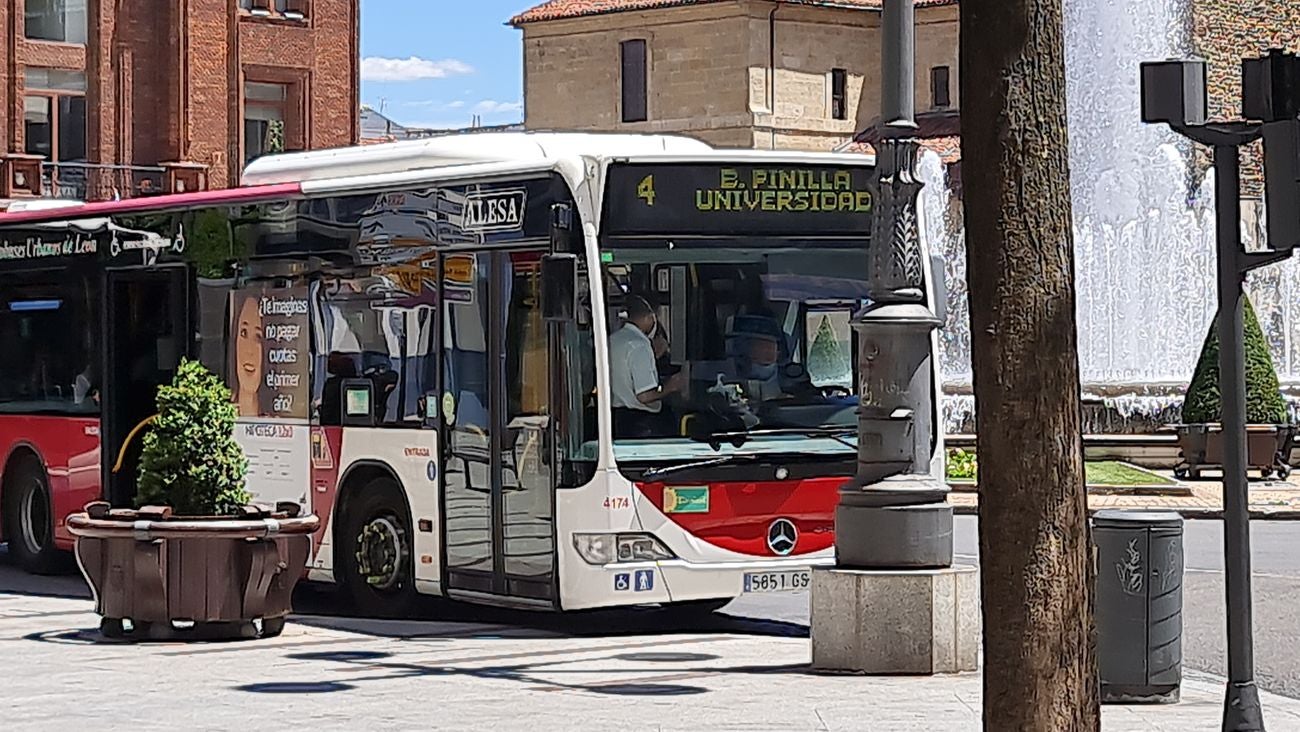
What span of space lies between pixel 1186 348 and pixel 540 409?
30129 mm

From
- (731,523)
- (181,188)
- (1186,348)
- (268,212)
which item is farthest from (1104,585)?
(181,188)

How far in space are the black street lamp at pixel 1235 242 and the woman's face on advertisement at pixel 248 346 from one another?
847 centimetres

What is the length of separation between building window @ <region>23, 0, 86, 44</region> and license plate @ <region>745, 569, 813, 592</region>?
46045 millimetres

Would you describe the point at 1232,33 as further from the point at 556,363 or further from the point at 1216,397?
the point at 556,363

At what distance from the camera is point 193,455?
1298cm

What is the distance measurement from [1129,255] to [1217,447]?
57.0 ft

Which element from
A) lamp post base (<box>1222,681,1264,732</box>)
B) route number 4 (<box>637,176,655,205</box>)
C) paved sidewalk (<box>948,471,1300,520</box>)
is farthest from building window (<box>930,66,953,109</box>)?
lamp post base (<box>1222,681,1264,732</box>)

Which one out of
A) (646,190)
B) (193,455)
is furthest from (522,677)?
(646,190)

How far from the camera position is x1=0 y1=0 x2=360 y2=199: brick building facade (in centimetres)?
5503

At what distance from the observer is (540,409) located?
1329 centimetres

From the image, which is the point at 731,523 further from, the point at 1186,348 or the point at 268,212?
the point at 1186,348

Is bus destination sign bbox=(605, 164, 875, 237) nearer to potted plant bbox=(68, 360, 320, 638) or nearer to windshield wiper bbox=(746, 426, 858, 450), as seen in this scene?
windshield wiper bbox=(746, 426, 858, 450)

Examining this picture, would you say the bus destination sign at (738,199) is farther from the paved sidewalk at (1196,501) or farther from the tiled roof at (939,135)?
the tiled roof at (939,135)

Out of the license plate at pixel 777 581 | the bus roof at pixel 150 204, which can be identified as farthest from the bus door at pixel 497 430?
the bus roof at pixel 150 204
